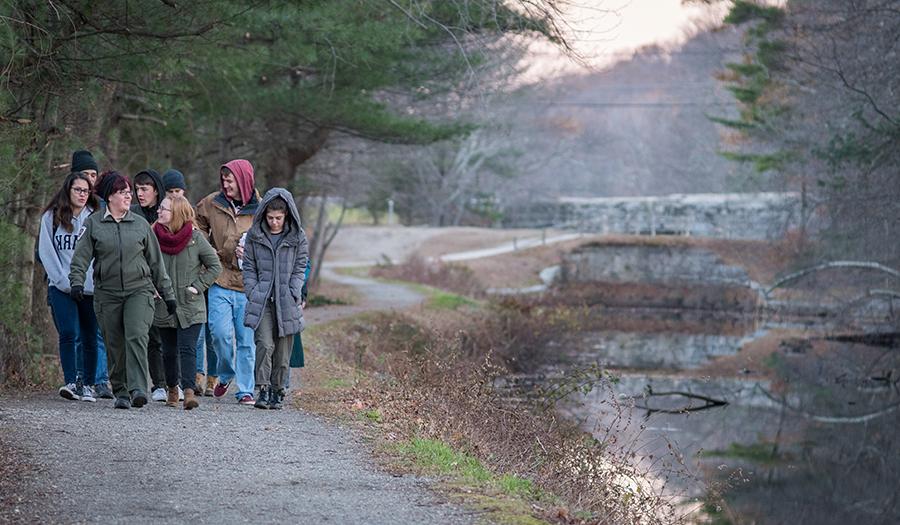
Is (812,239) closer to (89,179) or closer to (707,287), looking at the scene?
(707,287)

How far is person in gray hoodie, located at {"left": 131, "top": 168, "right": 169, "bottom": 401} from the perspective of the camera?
11125 millimetres

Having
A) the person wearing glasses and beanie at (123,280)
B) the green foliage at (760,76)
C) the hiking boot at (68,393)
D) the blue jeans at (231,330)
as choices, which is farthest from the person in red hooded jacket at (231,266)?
the green foliage at (760,76)

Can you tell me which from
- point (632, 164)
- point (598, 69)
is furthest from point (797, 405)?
point (632, 164)

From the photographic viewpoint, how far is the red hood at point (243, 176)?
442 inches

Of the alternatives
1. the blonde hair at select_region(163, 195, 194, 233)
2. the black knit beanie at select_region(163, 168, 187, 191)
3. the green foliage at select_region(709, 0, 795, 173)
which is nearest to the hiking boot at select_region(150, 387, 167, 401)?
the blonde hair at select_region(163, 195, 194, 233)

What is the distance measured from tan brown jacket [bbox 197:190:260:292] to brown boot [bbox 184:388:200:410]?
1040 millimetres

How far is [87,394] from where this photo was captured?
11062 millimetres

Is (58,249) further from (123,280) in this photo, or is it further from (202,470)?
(202,470)

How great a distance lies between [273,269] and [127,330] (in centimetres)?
127

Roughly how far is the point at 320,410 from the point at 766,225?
128 ft

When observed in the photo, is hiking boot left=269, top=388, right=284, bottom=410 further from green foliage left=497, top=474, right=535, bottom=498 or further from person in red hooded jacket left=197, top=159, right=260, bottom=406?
green foliage left=497, top=474, right=535, bottom=498

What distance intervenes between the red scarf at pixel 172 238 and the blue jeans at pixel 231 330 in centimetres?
68

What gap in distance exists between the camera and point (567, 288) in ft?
138

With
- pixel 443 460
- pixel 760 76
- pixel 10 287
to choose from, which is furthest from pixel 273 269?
pixel 760 76
